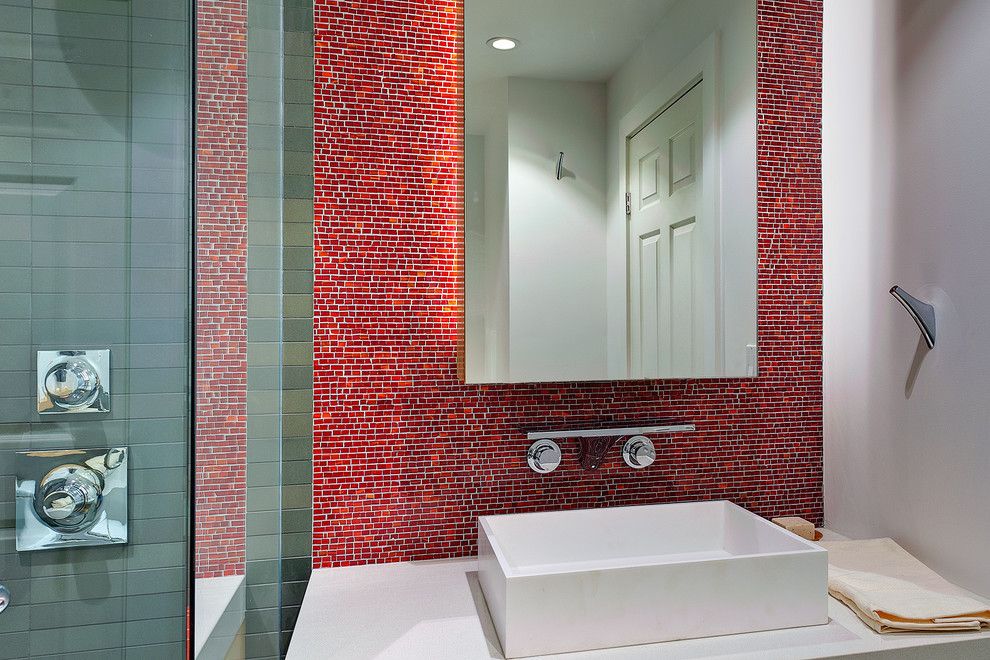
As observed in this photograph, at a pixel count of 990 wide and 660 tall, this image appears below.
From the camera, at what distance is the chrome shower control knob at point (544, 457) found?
4.54ft

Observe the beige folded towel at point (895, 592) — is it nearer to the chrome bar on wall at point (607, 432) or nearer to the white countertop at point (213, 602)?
the chrome bar on wall at point (607, 432)

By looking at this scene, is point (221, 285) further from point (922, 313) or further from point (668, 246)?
point (922, 313)

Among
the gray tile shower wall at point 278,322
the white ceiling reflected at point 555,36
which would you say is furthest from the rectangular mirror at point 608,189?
the gray tile shower wall at point 278,322

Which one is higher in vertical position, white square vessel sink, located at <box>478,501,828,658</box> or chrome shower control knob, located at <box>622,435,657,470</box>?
chrome shower control knob, located at <box>622,435,657,470</box>

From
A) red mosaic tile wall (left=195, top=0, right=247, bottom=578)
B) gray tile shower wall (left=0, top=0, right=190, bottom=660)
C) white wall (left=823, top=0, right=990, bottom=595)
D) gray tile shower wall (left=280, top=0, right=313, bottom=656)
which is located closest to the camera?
gray tile shower wall (left=0, top=0, right=190, bottom=660)

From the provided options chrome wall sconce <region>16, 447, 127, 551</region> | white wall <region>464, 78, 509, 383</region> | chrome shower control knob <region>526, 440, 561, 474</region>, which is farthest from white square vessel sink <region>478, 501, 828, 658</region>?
chrome wall sconce <region>16, 447, 127, 551</region>

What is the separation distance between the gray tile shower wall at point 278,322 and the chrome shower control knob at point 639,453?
0.72m

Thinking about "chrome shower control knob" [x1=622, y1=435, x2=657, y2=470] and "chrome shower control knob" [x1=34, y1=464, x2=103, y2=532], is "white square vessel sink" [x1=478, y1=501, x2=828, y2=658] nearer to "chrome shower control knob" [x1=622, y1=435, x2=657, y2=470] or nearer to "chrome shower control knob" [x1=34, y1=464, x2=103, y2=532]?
"chrome shower control knob" [x1=622, y1=435, x2=657, y2=470]

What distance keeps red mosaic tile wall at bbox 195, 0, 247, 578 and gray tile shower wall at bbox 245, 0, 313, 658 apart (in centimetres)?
7

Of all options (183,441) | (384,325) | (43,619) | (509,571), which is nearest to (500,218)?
(384,325)

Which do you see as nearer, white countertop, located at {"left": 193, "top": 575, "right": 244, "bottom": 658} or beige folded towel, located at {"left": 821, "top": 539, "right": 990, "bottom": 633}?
white countertop, located at {"left": 193, "top": 575, "right": 244, "bottom": 658}

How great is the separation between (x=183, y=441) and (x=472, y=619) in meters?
0.68

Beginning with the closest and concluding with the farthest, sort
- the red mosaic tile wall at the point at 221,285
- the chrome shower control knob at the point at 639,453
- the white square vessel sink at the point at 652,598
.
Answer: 1. the red mosaic tile wall at the point at 221,285
2. the white square vessel sink at the point at 652,598
3. the chrome shower control knob at the point at 639,453

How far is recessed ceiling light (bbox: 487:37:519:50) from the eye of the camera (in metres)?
1.31
